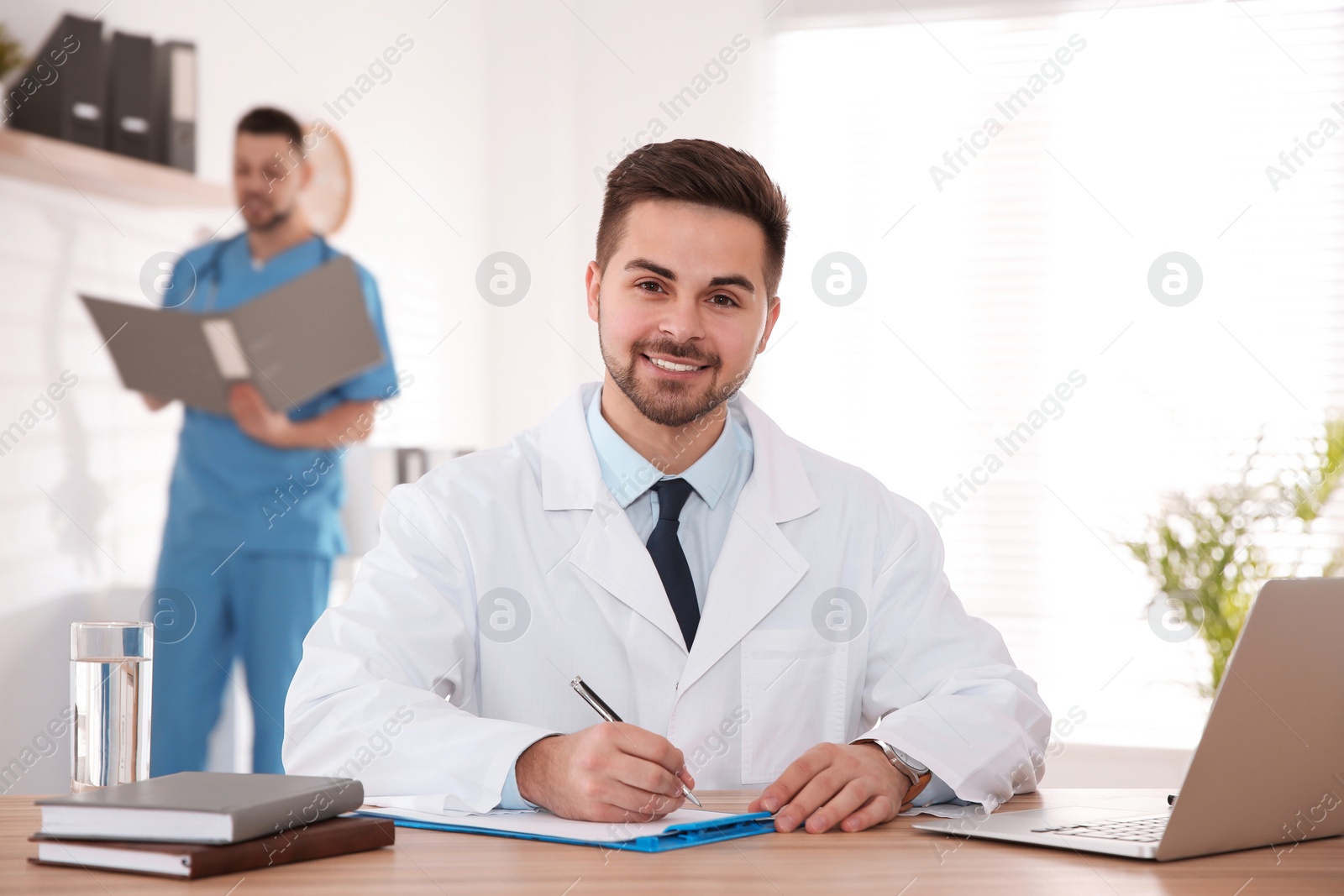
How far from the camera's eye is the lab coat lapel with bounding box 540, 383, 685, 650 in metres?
1.62

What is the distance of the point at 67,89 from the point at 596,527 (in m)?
1.93

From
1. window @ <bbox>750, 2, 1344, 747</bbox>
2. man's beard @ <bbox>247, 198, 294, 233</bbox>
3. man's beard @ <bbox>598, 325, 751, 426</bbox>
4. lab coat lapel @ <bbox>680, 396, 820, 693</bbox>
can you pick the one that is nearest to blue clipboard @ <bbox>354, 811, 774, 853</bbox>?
lab coat lapel @ <bbox>680, 396, 820, 693</bbox>

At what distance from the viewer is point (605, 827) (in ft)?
3.61

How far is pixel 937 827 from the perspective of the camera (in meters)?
1.16

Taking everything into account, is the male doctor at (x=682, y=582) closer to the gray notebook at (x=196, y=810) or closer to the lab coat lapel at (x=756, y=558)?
the lab coat lapel at (x=756, y=558)

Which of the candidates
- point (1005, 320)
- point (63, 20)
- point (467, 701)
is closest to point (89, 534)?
point (63, 20)

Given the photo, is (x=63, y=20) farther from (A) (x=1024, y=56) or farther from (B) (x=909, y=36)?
(A) (x=1024, y=56)

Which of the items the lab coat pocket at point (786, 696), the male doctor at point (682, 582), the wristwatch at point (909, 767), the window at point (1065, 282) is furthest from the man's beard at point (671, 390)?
the window at point (1065, 282)

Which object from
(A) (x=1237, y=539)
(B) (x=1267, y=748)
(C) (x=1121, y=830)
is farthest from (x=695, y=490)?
(A) (x=1237, y=539)

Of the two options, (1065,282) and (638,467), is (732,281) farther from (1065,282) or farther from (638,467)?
(1065,282)

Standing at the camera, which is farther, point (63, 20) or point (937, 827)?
point (63, 20)

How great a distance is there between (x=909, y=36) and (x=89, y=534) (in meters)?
2.73

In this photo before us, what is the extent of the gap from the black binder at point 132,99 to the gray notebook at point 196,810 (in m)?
2.25

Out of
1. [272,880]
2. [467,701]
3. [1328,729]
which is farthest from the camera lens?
[467,701]
